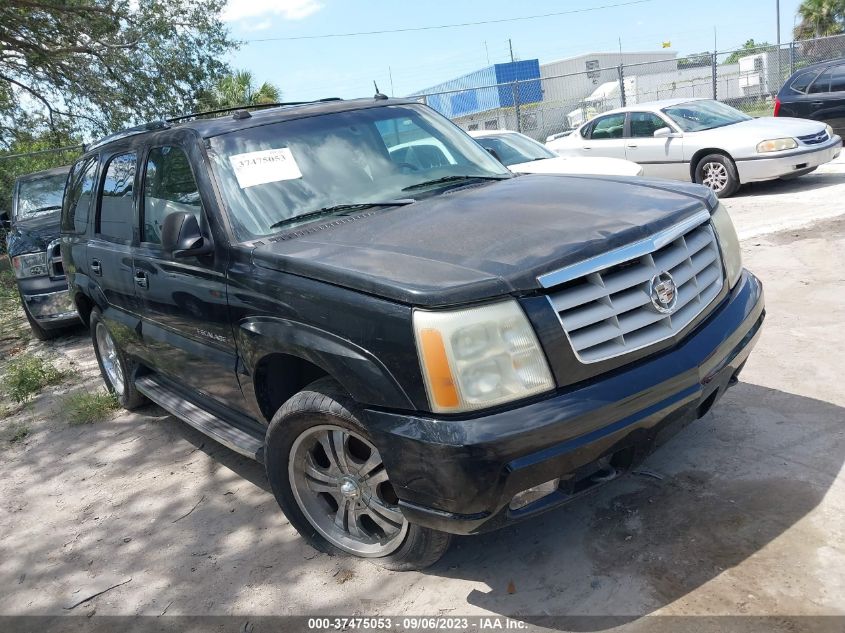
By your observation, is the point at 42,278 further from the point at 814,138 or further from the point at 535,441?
the point at 814,138

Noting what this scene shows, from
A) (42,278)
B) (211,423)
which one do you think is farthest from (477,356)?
(42,278)

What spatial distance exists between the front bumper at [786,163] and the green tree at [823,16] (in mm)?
44917

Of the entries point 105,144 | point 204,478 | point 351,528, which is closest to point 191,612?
point 351,528

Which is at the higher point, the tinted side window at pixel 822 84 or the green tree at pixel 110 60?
the green tree at pixel 110 60

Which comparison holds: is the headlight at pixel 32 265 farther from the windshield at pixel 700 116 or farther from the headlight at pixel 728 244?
the windshield at pixel 700 116

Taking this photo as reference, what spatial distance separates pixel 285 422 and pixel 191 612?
93 cm

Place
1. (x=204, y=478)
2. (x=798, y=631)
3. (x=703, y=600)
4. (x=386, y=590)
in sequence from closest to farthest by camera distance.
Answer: (x=798, y=631) < (x=703, y=600) < (x=386, y=590) < (x=204, y=478)

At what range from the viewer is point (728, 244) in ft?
10.9

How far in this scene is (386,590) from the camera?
304 centimetres

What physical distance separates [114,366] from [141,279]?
6.52 ft

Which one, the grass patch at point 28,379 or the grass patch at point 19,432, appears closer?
the grass patch at point 19,432

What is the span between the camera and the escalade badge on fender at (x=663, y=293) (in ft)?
8.87

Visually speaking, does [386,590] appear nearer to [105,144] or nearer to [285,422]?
[285,422]

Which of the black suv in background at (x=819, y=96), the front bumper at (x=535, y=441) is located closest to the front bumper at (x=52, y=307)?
the front bumper at (x=535, y=441)
